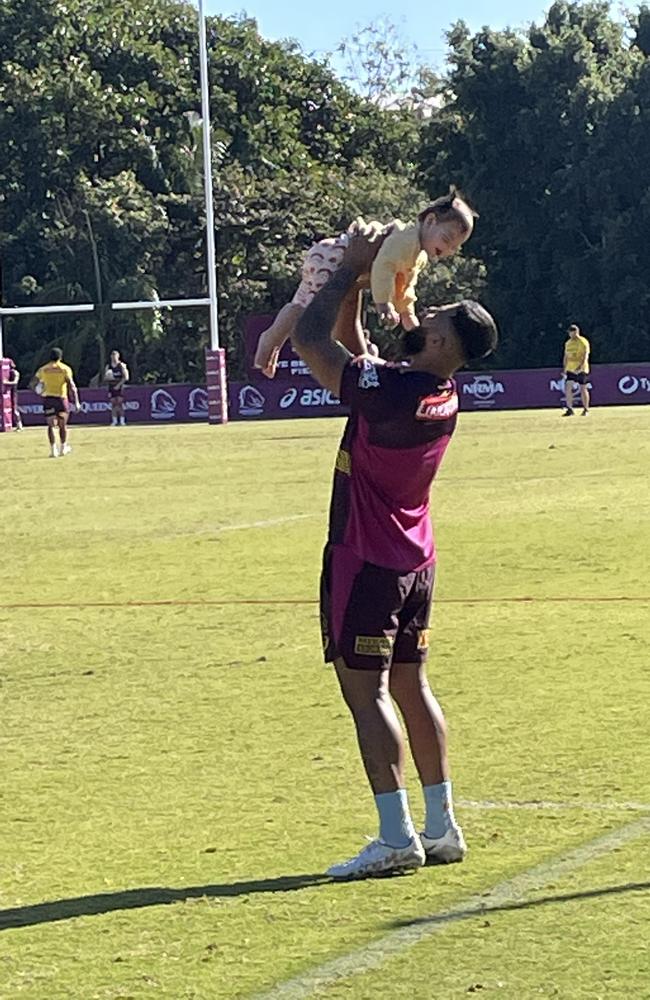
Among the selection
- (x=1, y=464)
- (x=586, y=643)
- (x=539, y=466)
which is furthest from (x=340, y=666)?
(x=1, y=464)

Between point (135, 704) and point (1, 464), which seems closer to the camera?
point (135, 704)

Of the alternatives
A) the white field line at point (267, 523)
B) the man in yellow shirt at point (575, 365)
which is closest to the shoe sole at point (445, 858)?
the white field line at point (267, 523)

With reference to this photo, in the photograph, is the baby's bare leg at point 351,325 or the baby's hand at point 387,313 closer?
the baby's hand at point 387,313

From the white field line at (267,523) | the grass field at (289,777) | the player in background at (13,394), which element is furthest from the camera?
the player in background at (13,394)

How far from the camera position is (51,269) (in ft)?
223

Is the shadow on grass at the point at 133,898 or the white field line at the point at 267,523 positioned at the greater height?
the shadow on grass at the point at 133,898

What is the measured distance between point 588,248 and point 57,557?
Result: 52.5 m

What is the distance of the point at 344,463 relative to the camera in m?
6.57

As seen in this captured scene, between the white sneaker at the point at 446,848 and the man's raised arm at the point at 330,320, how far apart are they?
1.47 meters

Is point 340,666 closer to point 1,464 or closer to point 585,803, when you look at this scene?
point 585,803

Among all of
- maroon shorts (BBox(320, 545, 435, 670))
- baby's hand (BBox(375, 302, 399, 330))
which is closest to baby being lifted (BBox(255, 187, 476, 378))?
baby's hand (BBox(375, 302, 399, 330))

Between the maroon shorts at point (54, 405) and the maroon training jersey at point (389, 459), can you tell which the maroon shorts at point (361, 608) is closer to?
the maroon training jersey at point (389, 459)

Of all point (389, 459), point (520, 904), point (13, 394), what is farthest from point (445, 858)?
point (13, 394)

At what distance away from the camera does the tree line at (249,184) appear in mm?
66688
